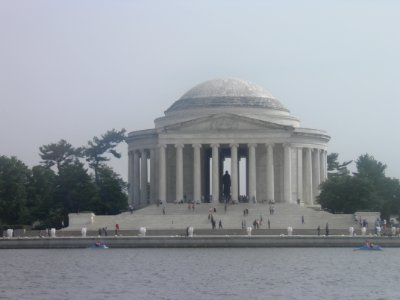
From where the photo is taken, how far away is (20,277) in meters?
81.4

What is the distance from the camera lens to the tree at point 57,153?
548 ft

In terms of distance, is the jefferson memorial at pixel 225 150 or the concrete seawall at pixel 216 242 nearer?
the concrete seawall at pixel 216 242

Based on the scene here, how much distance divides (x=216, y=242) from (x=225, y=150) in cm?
4544

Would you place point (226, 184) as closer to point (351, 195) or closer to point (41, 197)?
point (351, 195)

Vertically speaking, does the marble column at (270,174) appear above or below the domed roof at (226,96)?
below

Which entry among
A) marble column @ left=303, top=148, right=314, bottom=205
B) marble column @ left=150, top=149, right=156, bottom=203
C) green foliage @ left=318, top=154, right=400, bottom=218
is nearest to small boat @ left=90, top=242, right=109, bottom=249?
green foliage @ left=318, top=154, right=400, bottom=218

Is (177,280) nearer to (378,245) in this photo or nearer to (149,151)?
(378,245)

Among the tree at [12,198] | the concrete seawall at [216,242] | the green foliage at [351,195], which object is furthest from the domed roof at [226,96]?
the concrete seawall at [216,242]

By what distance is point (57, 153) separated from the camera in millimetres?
167625

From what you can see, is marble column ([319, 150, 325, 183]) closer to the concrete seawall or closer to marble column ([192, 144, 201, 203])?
marble column ([192, 144, 201, 203])

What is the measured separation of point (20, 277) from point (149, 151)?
76331 mm

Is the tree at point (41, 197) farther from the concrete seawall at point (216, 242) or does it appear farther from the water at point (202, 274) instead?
the water at point (202, 274)

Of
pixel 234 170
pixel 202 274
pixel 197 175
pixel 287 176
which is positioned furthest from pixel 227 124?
pixel 202 274

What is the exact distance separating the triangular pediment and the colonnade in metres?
1.90
